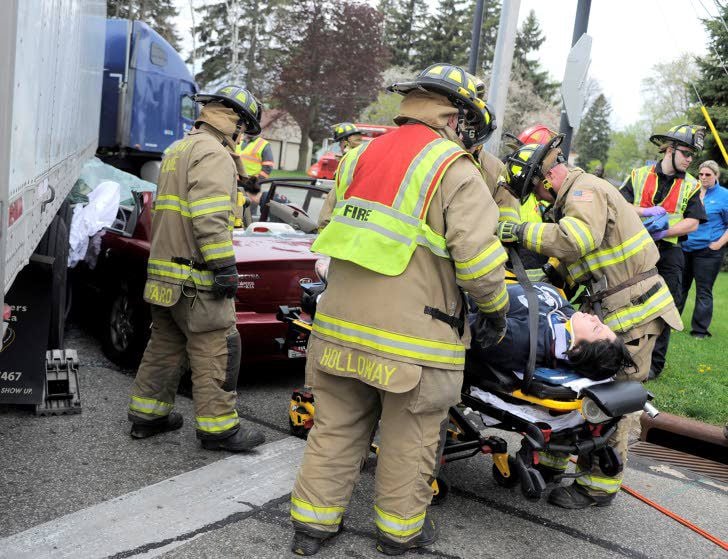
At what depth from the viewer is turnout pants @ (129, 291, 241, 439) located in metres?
4.24

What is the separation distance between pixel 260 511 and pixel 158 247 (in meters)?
1.57

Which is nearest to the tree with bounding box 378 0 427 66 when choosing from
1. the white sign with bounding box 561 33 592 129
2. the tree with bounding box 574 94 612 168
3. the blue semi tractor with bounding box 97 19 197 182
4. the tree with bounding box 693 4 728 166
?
the tree with bounding box 574 94 612 168

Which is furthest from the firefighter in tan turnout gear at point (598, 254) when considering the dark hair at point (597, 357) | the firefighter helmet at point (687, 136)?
the firefighter helmet at point (687, 136)

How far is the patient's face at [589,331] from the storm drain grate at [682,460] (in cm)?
188

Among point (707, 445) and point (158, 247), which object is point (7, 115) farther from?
point (707, 445)

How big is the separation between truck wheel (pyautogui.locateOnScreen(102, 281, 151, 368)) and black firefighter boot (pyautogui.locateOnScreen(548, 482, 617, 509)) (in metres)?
2.92

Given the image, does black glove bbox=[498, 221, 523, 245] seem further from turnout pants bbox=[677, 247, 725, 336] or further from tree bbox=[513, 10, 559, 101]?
tree bbox=[513, 10, 559, 101]

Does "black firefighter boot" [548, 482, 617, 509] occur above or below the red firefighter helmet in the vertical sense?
below

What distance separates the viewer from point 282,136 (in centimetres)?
5728

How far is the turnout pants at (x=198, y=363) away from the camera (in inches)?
167

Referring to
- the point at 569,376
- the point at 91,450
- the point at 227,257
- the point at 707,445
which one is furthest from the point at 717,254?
the point at 91,450

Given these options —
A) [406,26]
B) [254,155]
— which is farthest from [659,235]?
[406,26]

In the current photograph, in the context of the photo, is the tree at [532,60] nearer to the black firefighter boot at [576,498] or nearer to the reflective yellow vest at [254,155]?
the reflective yellow vest at [254,155]

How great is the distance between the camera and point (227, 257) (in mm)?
4164
